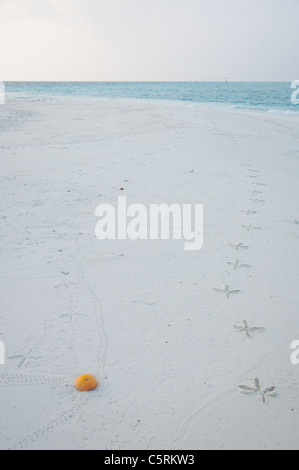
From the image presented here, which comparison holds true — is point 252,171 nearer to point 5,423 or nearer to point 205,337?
point 205,337

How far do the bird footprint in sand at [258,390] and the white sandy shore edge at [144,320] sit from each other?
0.14ft

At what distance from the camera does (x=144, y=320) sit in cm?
264

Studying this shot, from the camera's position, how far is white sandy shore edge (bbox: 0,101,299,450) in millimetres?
1881

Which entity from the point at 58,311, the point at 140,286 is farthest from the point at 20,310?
the point at 140,286

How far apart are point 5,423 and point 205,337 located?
1520 millimetres

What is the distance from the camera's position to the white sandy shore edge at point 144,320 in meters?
1.88

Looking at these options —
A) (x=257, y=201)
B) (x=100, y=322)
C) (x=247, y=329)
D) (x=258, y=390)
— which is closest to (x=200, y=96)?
(x=257, y=201)

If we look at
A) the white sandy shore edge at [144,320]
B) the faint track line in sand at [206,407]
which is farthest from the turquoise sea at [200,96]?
the faint track line in sand at [206,407]

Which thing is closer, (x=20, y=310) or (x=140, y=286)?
(x=20, y=310)

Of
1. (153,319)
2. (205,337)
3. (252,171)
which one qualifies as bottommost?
(205,337)

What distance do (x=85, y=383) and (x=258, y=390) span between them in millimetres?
1184

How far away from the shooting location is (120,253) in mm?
3633

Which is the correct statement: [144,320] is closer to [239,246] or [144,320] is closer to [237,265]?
[237,265]

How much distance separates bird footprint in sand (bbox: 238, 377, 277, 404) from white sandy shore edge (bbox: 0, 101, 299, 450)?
0.14 feet
